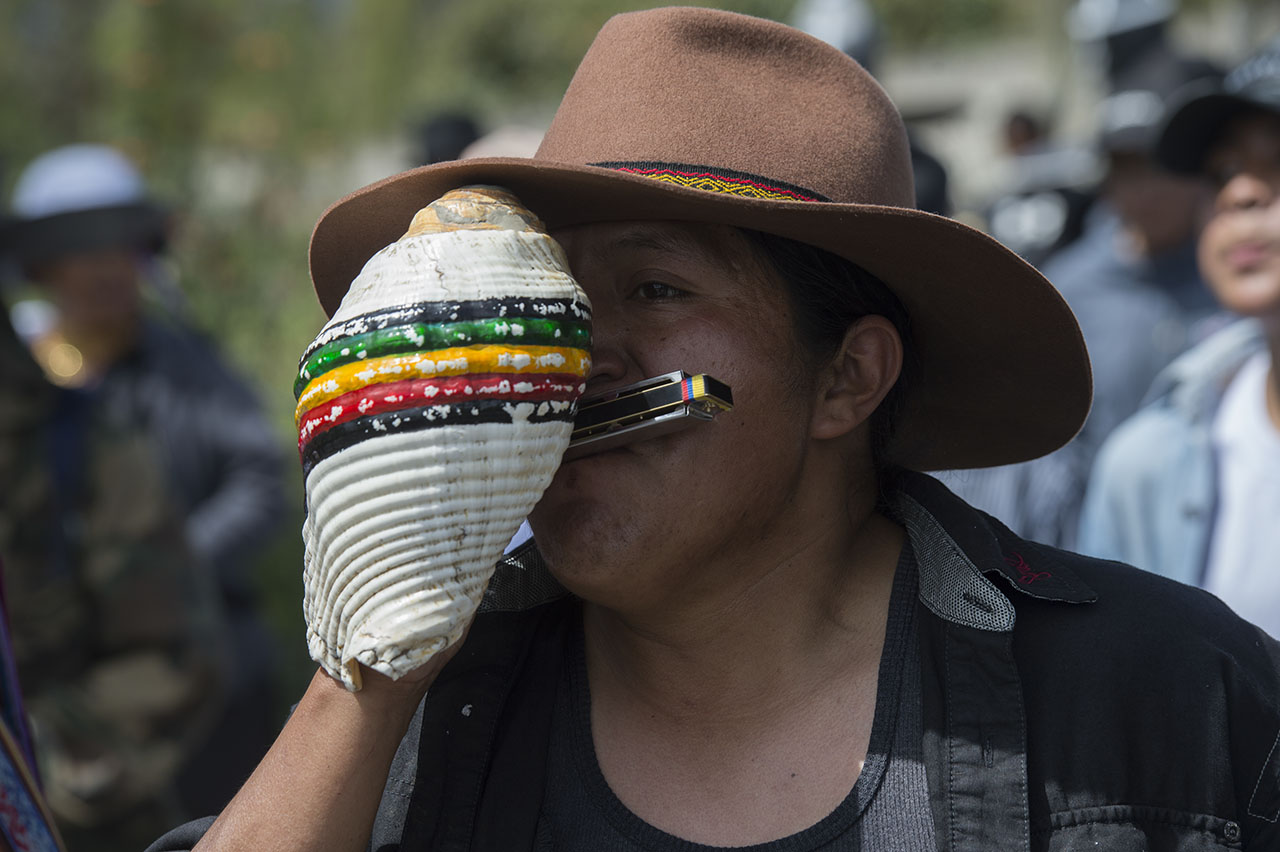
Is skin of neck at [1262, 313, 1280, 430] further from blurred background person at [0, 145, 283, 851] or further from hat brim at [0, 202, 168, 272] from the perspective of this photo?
hat brim at [0, 202, 168, 272]

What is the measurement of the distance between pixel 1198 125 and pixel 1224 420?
29.2 inches

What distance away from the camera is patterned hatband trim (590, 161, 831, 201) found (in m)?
1.71

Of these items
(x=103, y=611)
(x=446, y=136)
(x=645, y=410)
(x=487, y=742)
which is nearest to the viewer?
(x=645, y=410)

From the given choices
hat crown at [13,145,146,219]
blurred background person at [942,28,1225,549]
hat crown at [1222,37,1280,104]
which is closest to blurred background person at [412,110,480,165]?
hat crown at [13,145,146,219]

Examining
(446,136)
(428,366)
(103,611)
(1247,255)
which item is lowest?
(103,611)

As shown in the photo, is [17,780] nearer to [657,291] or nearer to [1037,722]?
[657,291]

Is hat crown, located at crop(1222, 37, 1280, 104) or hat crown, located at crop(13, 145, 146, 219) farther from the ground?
hat crown, located at crop(13, 145, 146, 219)

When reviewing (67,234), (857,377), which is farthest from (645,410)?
(67,234)

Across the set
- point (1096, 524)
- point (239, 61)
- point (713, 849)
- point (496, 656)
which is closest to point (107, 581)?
point (496, 656)

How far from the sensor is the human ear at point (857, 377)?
6.26 feet

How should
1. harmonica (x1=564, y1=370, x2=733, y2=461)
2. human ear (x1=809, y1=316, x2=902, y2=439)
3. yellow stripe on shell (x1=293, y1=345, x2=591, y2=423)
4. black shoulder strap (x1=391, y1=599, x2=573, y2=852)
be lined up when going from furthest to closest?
1. human ear (x1=809, y1=316, x2=902, y2=439)
2. black shoulder strap (x1=391, y1=599, x2=573, y2=852)
3. harmonica (x1=564, y1=370, x2=733, y2=461)
4. yellow stripe on shell (x1=293, y1=345, x2=591, y2=423)

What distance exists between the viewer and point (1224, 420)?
318 centimetres

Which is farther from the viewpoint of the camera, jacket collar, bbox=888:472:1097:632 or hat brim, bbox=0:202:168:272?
hat brim, bbox=0:202:168:272

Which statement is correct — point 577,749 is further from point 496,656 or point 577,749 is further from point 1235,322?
point 1235,322
